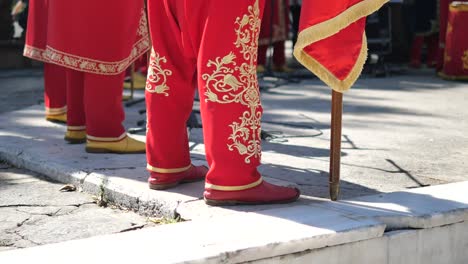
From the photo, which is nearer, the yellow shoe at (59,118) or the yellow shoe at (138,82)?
the yellow shoe at (59,118)

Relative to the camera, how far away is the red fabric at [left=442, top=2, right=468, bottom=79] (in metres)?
8.45

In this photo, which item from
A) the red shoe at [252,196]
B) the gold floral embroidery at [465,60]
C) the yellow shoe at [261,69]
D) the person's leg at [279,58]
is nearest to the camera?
the red shoe at [252,196]

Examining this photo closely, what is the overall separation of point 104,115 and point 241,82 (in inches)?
54.1

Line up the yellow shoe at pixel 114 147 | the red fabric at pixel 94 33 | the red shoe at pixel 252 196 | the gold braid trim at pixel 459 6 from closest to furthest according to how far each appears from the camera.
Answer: the red shoe at pixel 252 196
the red fabric at pixel 94 33
the yellow shoe at pixel 114 147
the gold braid trim at pixel 459 6

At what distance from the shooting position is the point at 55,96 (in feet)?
18.8

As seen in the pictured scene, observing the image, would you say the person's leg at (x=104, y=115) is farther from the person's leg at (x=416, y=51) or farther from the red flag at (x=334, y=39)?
the person's leg at (x=416, y=51)

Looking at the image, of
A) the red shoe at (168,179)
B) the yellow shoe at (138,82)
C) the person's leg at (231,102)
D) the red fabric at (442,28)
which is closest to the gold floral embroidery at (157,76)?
the person's leg at (231,102)

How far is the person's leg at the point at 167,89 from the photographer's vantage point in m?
3.58

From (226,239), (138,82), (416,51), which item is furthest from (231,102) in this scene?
(416,51)

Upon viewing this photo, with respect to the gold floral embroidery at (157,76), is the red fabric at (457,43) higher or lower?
lower

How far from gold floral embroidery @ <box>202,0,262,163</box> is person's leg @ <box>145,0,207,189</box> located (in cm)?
22

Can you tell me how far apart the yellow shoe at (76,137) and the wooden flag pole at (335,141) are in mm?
1852

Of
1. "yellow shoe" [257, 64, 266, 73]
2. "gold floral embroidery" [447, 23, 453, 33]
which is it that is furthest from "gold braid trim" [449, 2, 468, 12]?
"yellow shoe" [257, 64, 266, 73]

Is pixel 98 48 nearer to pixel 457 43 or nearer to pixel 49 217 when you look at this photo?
pixel 49 217
